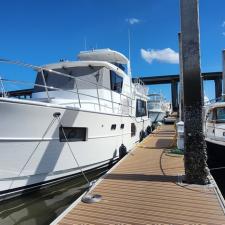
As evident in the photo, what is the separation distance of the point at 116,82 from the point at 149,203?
6763mm

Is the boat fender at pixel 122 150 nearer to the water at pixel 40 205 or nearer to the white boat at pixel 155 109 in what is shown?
the water at pixel 40 205

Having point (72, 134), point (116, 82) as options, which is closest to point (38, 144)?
point (72, 134)

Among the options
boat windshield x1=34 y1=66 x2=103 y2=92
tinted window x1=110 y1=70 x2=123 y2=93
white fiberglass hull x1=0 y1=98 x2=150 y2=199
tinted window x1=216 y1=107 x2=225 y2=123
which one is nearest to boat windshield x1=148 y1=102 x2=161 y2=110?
tinted window x1=216 y1=107 x2=225 y2=123

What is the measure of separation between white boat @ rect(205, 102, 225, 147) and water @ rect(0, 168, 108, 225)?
496 cm

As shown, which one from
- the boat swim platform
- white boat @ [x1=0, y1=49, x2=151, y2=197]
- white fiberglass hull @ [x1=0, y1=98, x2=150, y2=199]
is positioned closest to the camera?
the boat swim platform

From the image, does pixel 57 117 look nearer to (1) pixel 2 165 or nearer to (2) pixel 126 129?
(1) pixel 2 165

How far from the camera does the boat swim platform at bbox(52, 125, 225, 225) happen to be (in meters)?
3.92

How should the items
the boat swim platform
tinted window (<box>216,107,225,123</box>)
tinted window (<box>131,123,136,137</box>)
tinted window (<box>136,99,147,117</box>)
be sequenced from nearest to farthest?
the boat swim platform, tinted window (<box>216,107,225,123</box>), tinted window (<box>131,123,136,137</box>), tinted window (<box>136,99,147,117</box>)

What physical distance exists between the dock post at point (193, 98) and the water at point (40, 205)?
2.80 metres

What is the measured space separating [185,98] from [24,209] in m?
3.93

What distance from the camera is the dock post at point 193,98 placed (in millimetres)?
5277

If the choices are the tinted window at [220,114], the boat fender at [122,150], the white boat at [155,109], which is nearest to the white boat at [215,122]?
the tinted window at [220,114]

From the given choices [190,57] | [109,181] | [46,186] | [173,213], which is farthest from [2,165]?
[190,57]

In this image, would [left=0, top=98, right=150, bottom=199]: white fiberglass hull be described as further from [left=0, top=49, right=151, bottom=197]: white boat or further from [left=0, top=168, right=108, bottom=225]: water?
[left=0, top=168, right=108, bottom=225]: water
